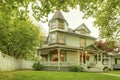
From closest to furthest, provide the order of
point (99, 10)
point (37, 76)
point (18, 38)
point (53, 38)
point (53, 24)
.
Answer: point (37, 76) → point (99, 10) → point (18, 38) → point (53, 38) → point (53, 24)

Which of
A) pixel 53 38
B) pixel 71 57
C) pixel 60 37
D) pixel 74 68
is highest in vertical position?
pixel 60 37

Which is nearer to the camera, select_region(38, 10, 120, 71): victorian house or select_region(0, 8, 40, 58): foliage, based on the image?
select_region(0, 8, 40, 58): foliage

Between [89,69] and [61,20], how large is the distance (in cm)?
1037

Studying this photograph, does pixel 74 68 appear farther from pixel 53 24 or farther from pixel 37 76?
pixel 37 76

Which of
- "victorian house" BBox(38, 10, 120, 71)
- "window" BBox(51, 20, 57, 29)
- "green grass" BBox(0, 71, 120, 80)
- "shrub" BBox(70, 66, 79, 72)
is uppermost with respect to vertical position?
"window" BBox(51, 20, 57, 29)

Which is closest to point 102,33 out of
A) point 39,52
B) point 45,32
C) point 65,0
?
point 65,0

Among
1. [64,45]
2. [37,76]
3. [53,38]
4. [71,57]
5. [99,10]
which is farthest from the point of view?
[71,57]

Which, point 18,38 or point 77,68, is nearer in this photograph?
point 18,38

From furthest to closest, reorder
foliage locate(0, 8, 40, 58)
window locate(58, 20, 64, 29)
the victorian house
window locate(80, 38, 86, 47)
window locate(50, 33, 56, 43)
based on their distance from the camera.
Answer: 1. window locate(80, 38, 86, 47)
2. window locate(58, 20, 64, 29)
3. window locate(50, 33, 56, 43)
4. the victorian house
5. foliage locate(0, 8, 40, 58)

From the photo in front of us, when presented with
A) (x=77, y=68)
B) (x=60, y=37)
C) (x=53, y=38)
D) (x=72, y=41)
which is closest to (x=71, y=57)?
(x=72, y=41)

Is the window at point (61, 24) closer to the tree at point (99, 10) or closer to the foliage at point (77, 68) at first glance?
the foliage at point (77, 68)

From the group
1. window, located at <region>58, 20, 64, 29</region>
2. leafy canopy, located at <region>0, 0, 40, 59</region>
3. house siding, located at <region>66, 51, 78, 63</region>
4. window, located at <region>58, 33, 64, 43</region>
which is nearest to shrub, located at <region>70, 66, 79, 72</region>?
house siding, located at <region>66, 51, 78, 63</region>

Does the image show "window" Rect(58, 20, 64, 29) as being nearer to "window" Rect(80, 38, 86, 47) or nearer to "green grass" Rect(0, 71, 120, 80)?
"window" Rect(80, 38, 86, 47)

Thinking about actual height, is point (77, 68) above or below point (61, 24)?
below
